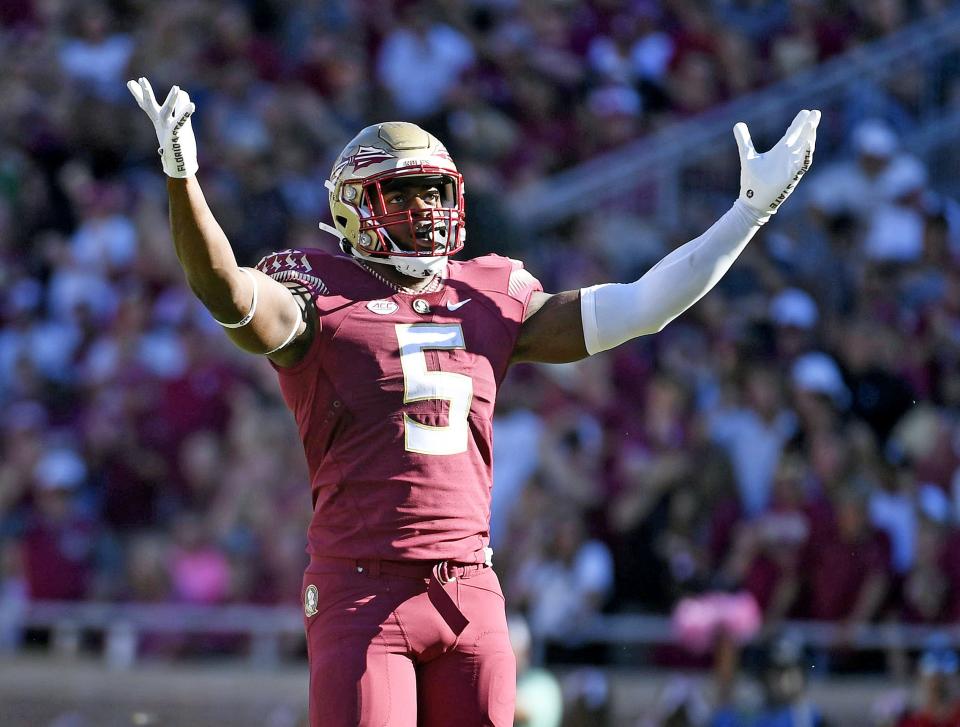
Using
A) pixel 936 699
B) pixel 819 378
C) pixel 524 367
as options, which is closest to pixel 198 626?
pixel 524 367

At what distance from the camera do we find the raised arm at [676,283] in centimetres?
455

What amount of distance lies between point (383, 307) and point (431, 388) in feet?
0.79

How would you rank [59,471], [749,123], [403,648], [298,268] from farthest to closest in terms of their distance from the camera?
[749,123] → [59,471] → [298,268] → [403,648]

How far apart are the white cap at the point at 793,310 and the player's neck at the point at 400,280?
5.00 m

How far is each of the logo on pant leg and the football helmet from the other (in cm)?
81

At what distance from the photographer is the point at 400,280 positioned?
4.57m

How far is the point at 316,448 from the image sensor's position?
Result: 4461mm

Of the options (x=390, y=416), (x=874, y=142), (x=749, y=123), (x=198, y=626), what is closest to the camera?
(x=390, y=416)

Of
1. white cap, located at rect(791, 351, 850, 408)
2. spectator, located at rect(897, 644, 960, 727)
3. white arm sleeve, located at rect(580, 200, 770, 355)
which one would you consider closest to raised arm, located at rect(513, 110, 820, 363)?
white arm sleeve, located at rect(580, 200, 770, 355)

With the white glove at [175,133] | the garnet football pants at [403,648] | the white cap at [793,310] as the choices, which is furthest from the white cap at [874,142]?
the white glove at [175,133]

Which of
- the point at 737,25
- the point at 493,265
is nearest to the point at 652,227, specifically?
the point at 737,25

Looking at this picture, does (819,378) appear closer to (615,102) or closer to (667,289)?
(615,102)

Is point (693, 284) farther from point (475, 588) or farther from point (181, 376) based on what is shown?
point (181, 376)

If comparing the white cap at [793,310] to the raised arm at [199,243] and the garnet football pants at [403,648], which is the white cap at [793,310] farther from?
the raised arm at [199,243]
